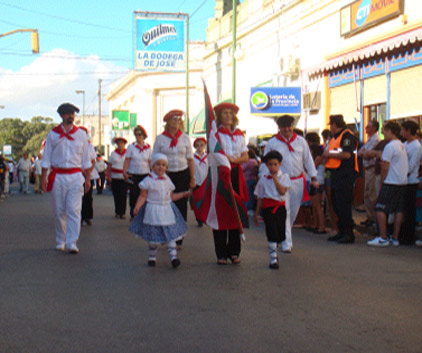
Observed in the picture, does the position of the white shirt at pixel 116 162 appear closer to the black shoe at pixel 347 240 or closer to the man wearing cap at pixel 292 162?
the black shoe at pixel 347 240

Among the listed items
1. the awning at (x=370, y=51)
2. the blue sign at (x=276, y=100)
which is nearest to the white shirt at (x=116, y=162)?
the awning at (x=370, y=51)

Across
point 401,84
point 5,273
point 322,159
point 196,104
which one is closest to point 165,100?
point 196,104

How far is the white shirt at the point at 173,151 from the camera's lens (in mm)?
9102

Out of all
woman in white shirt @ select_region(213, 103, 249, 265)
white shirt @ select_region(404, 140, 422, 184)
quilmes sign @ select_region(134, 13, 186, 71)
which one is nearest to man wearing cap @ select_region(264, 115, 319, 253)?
woman in white shirt @ select_region(213, 103, 249, 265)

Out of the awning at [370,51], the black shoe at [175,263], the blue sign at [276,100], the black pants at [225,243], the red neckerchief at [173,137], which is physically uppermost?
the awning at [370,51]

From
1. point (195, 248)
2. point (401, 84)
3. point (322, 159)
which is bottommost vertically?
point (195, 248)

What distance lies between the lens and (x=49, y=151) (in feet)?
29.6

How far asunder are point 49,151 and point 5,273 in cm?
217

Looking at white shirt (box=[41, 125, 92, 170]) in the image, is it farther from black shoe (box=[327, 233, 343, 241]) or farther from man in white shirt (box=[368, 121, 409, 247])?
man in white shirt (box=[368, 121, 409, 247])

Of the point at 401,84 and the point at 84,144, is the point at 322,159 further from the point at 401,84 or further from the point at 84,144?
the point at 401,84

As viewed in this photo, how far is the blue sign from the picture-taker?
67.4ft

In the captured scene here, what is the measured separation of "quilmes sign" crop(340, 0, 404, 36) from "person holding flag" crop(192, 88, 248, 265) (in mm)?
9022

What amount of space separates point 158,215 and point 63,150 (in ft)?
6.60

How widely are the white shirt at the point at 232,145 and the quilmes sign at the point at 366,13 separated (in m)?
9.03
